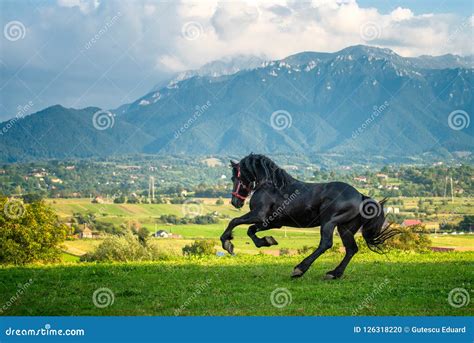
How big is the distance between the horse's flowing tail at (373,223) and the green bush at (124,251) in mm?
15195

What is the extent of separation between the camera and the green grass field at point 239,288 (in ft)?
31.1

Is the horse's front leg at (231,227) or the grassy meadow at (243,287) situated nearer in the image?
the grassy meadow at (243,287)

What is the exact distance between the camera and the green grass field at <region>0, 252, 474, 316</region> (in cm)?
948

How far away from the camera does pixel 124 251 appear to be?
27.8m

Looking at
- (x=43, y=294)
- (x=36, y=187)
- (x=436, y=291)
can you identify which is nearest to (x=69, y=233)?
(x=43, y=294)

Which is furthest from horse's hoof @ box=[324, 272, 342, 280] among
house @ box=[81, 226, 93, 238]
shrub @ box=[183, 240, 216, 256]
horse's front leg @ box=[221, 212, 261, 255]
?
house @ box=[81, 226, 93, 238]

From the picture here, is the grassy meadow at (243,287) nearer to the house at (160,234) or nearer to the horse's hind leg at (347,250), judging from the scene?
the horse's hind leg at (347,250)

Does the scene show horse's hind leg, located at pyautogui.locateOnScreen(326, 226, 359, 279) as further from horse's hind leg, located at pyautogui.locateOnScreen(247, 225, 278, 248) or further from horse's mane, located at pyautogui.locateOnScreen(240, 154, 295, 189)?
horse's mane, located at pyautogui.locateOnScreen(240, 154, 295, 189)

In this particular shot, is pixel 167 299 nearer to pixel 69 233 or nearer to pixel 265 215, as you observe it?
pixel 265 215

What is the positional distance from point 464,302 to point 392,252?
756 cm

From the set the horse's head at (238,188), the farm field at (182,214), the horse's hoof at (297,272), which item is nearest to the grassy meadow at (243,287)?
the horse's hoof at (297,272)

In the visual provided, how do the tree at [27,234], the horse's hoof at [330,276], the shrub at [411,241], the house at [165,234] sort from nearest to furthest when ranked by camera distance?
the horse's hoof at [330,276]
the shrub at [411,241]
the tree at [27,234]
the house at [165,234]

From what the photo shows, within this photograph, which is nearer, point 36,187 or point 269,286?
point 269,286

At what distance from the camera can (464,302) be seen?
988cm
